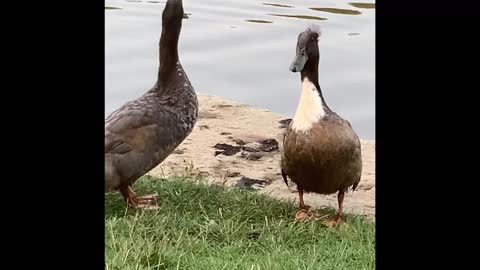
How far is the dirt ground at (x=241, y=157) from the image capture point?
2713 millimetres

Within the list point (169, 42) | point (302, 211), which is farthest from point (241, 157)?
point (169, 42)

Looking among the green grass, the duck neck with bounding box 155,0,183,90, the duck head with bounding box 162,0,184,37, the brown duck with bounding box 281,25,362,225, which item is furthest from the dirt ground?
the duck head with bounding box 162,0,184,37

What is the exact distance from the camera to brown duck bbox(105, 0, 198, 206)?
87.4 inches

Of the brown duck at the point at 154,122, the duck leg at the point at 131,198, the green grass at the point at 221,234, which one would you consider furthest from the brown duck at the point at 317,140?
the duck leg at the point at 131,198

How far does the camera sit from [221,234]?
80.4 inches

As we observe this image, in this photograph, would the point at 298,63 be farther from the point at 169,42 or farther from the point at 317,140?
the point at 169,42

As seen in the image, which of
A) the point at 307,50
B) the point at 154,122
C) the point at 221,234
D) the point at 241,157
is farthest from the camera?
the point at 241,157

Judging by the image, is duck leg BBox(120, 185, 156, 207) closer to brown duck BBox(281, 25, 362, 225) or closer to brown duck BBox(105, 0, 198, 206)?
brown duck BBox(105, 0, 198, 206)

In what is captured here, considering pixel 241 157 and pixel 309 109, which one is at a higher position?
pixel 309 109

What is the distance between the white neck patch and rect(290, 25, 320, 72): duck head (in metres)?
0.08

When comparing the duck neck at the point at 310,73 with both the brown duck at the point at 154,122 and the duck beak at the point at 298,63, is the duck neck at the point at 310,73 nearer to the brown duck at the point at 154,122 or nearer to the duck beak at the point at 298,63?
the duck beak at the point at 298,63

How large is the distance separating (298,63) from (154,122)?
49cm
